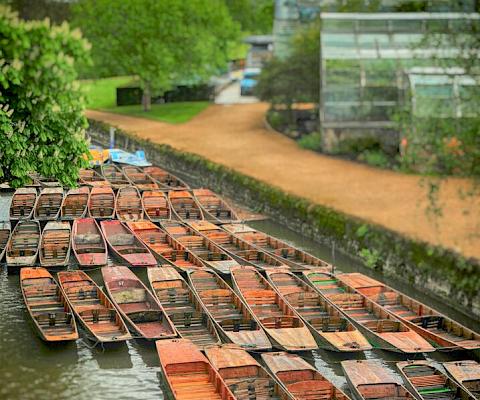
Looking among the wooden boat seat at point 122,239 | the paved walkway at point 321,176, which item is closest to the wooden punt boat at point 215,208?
the paved walkway at point 321,176

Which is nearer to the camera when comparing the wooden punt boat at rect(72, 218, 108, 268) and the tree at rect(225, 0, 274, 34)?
the wooden punt boat at rect(72, 218, 108, 268)

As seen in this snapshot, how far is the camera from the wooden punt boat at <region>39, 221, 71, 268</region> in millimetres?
36688

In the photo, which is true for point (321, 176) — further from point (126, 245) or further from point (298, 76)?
point (126, 245)

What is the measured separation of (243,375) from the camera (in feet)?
85.8

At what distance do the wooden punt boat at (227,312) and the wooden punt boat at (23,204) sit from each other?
11.3 meters

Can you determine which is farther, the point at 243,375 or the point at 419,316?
the point at 419,316

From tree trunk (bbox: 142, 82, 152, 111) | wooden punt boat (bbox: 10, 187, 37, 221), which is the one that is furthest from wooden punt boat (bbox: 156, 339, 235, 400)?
tree trunk (bbox: 142, 82, 152, 111)

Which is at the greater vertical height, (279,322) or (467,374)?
(279,322)

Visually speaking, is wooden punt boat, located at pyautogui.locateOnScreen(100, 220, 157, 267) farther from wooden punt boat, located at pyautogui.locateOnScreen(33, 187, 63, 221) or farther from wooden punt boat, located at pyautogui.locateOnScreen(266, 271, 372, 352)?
wooden punt boat, located at pyautogui.locateOnScreen(266, 271, 372, 352)

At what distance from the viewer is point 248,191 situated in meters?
49.2

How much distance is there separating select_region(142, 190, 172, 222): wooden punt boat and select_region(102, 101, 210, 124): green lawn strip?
25024mm

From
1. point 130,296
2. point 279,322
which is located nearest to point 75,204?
point 130,296

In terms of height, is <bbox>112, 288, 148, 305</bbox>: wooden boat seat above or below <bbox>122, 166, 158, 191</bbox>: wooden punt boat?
below

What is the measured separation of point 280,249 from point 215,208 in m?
7.90
